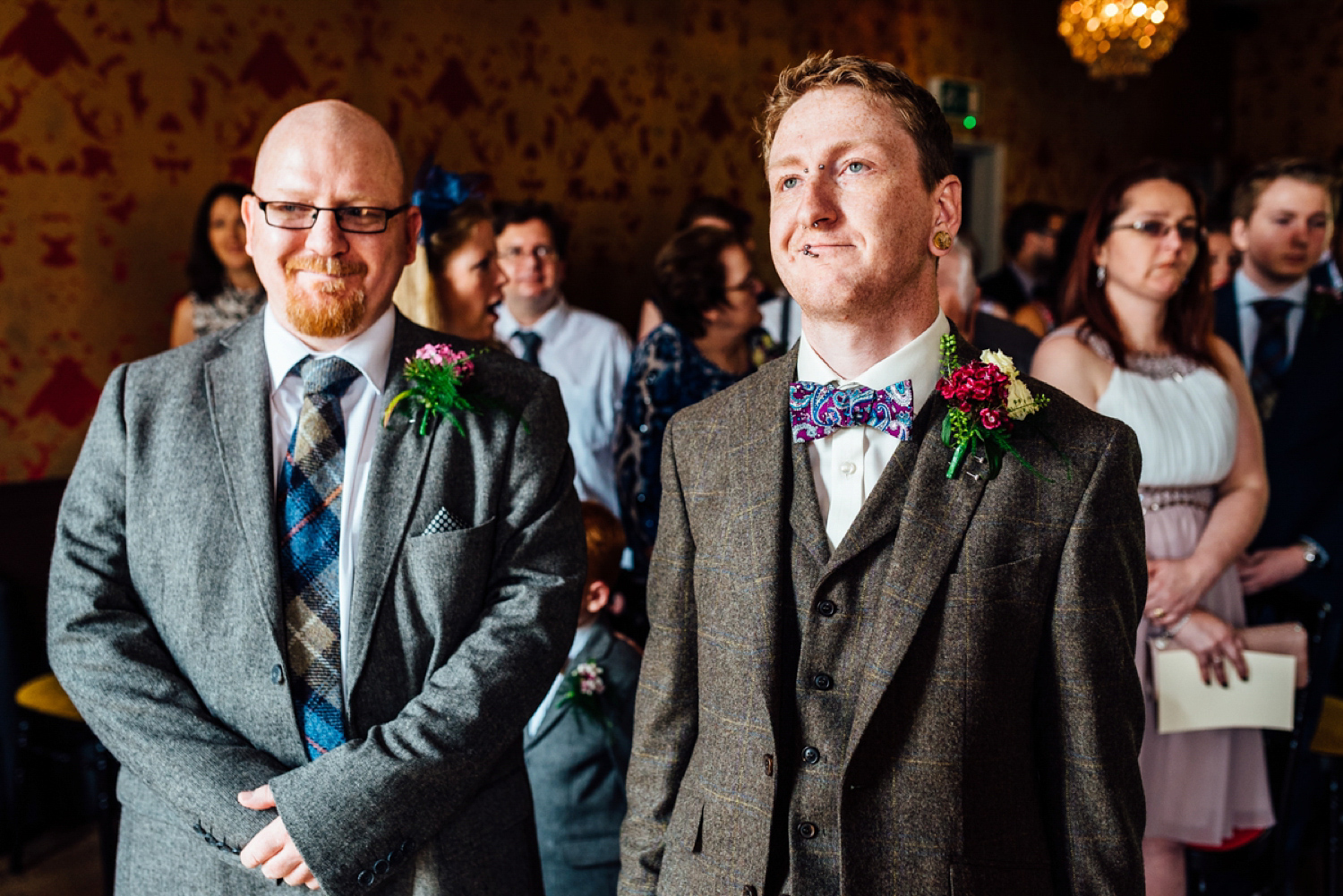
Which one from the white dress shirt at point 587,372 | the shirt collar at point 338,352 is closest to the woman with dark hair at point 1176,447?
the shirt collar at point 338,352

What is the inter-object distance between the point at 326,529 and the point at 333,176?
496 mm

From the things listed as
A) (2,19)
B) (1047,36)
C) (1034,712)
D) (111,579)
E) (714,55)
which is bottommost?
(1034,712)

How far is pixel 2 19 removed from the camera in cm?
360

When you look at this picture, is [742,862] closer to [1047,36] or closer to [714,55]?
[714,55]

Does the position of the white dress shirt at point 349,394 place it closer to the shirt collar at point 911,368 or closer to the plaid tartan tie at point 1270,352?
the shirt collar at point 911,368

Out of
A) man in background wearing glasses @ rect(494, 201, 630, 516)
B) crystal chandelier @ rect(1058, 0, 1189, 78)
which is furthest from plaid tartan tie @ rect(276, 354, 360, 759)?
crystal chandelier @ rect(1058, 0, 1189, 78)

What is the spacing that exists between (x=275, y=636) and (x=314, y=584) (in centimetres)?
9

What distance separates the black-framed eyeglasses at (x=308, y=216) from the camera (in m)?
1.48

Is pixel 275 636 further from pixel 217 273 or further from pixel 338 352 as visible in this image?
pixel 217 273

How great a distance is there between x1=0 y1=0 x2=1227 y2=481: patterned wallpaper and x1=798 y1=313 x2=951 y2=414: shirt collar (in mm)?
3513

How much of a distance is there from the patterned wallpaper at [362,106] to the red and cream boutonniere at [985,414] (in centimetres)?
368

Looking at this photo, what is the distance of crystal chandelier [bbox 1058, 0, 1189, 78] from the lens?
16.9 ft

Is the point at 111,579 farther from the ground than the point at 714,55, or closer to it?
closer to it

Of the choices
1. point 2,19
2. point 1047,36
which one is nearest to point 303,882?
point 2,19
